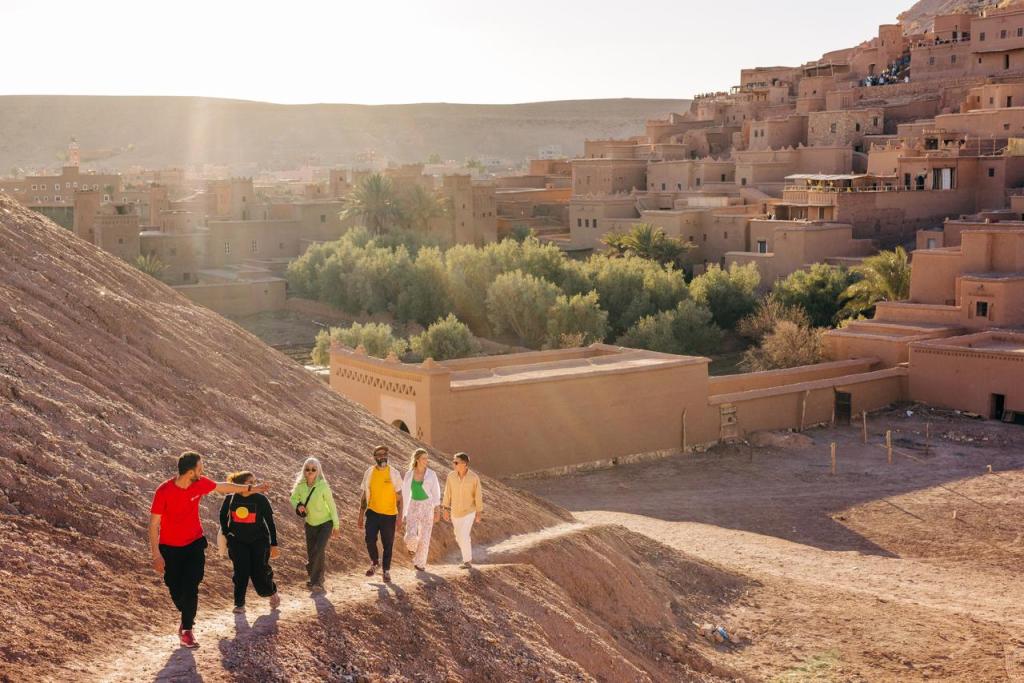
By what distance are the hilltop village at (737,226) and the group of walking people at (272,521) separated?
8.95 meters

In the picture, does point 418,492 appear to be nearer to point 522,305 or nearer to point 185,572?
point 185,572

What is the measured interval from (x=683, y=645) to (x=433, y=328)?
60.4 feet

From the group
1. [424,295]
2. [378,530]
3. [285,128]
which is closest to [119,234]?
[424,295]

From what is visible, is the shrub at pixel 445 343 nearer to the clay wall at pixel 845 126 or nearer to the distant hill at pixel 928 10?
the clay wall at pixel 845 126

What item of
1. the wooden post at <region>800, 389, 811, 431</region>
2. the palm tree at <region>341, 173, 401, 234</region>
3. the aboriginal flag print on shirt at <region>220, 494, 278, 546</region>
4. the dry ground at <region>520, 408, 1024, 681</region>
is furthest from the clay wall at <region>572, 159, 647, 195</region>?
the aboriginal flag print on shirt at <region>220, 494, 278, 546</region>

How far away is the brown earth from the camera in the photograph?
5750 mm

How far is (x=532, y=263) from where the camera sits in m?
32.8

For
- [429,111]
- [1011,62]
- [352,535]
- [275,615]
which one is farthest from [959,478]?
[429,111]

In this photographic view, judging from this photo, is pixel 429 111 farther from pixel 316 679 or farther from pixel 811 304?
pixel 316 679

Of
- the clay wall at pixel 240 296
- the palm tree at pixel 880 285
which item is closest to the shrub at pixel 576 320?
the palm tree at pixel 880 285

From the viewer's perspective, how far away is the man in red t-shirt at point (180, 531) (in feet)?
19.5

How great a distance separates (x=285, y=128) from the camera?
125062mm

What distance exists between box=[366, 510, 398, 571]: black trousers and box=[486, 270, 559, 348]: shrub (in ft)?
73.2

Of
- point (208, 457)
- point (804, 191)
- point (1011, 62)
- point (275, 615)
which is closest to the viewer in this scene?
point (275, 615)
